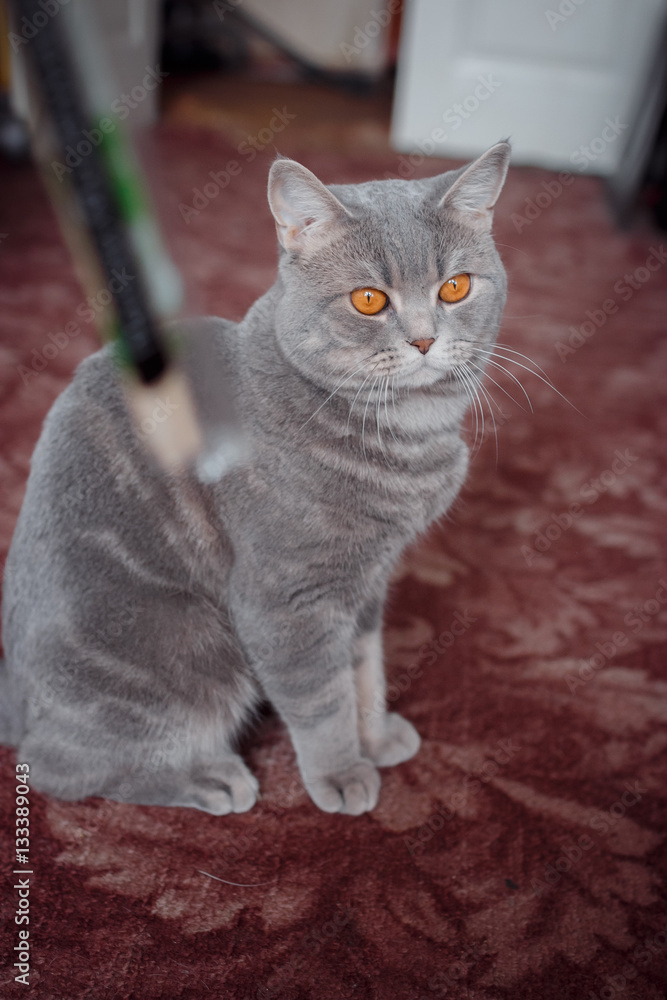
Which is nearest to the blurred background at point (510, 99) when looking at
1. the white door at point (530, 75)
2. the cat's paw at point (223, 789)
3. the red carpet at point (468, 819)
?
the white door at point (530, 75)

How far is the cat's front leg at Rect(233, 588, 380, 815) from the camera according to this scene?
0.96m

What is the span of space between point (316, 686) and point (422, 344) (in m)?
0.45

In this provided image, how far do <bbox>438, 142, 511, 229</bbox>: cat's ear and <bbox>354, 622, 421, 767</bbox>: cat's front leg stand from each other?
580 millimetres

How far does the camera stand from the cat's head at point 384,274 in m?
0.87

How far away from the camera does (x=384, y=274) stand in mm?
867

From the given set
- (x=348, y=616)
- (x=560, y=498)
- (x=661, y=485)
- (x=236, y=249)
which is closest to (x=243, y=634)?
(x=348, y=616)

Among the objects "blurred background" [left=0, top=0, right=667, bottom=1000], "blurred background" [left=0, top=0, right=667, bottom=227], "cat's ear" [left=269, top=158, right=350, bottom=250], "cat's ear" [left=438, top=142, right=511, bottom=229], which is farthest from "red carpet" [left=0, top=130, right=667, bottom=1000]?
"blurred background" [left=0, top=0, right=667, bottom=227]

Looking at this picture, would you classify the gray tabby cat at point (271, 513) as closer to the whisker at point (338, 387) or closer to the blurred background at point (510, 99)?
the whisker at point (338, 387)

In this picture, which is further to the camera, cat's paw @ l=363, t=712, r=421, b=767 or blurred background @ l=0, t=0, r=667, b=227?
blurred background @ l=0, t=0, r=667, b=227

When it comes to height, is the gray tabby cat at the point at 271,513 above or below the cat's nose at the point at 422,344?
below

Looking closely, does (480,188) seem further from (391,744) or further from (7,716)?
(7,716)

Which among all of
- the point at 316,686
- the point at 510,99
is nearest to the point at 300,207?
the point at 316,686

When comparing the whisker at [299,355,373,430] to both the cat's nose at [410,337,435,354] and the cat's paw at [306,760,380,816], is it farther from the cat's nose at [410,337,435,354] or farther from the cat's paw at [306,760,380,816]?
the cat's paw at [306,760,380,816]

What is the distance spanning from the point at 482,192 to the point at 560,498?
0.88 m
